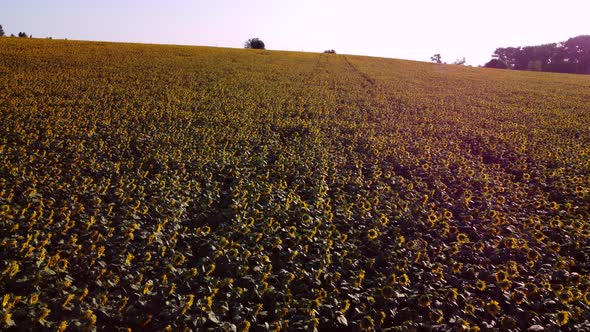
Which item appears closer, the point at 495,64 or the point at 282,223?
the point at 282,223

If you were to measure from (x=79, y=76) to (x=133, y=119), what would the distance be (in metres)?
10.7

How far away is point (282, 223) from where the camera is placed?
19.0 feet

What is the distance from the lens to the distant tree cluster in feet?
222

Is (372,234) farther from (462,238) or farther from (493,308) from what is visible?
(493,308)

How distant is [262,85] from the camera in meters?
21.9

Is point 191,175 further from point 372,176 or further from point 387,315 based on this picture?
point 387,315

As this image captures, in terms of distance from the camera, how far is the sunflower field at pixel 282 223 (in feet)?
13.0

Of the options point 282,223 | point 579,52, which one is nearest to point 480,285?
point 282,223

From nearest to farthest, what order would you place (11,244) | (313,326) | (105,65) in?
(313,326) → (11,244) → (105,65)

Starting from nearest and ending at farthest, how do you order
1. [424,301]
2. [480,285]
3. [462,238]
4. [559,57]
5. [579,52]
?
[424,301] < [480,285] < [462,238] < [579,52] < [559,57]

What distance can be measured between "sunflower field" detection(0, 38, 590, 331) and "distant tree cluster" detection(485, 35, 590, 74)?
69765 millimetres

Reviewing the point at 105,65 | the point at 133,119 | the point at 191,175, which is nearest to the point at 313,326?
the point at 191,175

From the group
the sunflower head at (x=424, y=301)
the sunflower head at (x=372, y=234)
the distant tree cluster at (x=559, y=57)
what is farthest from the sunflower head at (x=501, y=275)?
the distant tree cluster at (x=559, y=57)

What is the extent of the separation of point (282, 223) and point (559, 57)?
86862mm
